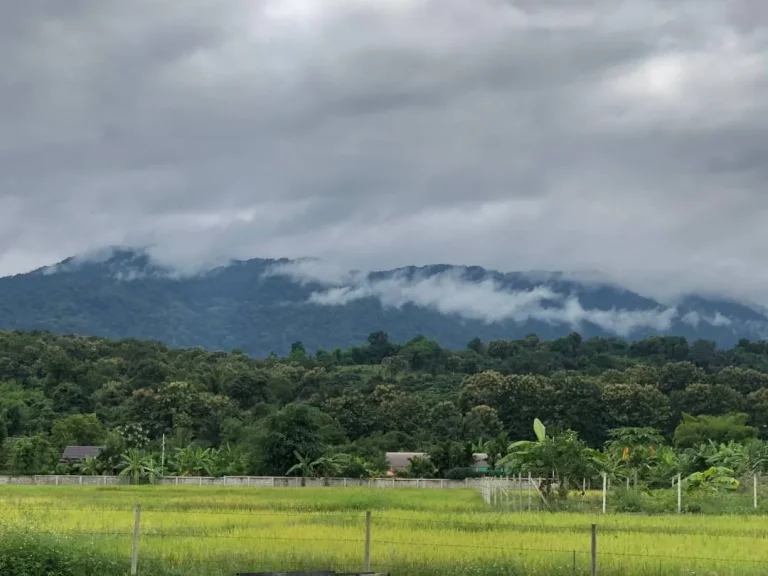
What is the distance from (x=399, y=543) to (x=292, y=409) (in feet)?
155

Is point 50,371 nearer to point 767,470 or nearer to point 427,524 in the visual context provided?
point 767,470

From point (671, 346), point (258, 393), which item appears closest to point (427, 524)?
point (258, 393)

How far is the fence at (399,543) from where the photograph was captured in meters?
17.5

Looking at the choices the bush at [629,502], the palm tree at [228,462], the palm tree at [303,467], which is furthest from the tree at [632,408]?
the bush at [629,502]

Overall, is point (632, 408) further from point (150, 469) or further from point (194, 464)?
point (150, 469)

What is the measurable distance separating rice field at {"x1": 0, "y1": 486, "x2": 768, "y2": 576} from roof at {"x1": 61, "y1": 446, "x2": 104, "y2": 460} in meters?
41.4

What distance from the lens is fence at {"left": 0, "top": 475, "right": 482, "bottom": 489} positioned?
62.0 metres

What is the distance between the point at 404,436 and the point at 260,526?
67.2 m

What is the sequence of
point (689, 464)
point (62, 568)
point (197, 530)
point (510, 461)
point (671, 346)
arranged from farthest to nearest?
1. point (671, 346)
2. point (689, 464)
3. point (510, 461)
4. point (197, 530)
5. point (62, 568)

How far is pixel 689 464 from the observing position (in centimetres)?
5225

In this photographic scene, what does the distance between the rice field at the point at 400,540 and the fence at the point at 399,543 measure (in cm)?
3

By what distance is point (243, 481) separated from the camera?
62156 mm

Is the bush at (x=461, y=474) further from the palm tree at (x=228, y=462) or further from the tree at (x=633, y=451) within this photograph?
the palm tree at (x=228, y=462)

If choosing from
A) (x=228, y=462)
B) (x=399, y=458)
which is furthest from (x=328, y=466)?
(x=399, y=458)
